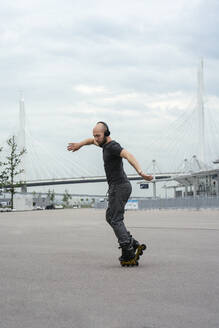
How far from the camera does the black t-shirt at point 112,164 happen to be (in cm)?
541

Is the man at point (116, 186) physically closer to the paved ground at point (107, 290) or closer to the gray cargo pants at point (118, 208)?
the gray cargo pants at point (118, 208)

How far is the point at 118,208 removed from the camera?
5430 mm

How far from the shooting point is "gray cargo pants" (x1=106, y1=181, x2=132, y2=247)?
17.7ft

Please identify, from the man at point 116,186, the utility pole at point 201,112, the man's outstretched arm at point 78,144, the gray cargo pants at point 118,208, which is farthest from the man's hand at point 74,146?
the utility pole at point 201,112

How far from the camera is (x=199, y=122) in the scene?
Result: 176 ft

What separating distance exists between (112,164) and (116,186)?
0.73 ft

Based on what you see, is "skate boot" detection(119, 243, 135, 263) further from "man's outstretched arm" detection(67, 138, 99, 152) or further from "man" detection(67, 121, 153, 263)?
"man's outstretched arm" detection(67, 138, 99, 152)

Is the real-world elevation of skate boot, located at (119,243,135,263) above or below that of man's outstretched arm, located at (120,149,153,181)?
below

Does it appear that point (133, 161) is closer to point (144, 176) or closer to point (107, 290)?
point (144, 176)

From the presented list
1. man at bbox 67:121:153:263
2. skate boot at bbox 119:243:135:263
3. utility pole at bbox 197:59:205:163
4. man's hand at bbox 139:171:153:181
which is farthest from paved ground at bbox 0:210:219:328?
utility pole at bbox 197:59:205:163

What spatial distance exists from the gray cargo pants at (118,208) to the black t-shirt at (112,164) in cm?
6

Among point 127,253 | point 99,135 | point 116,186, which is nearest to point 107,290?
point 127,253

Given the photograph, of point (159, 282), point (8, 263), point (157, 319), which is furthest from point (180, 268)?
point (157, 319)

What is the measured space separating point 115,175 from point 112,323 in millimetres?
2714
